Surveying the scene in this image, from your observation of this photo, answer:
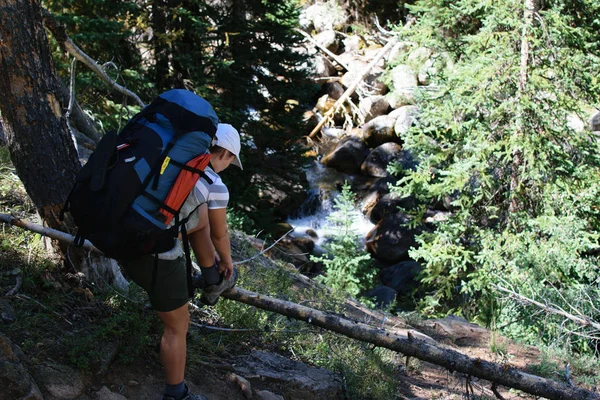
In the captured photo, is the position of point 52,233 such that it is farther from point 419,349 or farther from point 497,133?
point 497,133

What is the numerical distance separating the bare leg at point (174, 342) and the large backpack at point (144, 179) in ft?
1.51

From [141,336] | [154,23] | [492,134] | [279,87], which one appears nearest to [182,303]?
[141,336]

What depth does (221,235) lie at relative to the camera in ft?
10.3

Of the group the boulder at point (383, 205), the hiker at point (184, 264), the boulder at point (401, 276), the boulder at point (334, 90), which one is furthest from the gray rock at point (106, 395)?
the boulder at point (334, 90)

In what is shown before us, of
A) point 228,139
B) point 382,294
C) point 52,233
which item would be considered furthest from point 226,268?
point 382,294

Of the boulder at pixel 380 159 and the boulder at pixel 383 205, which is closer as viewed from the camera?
the boulder at pixel 383 205

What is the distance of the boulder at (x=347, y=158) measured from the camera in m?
19.6

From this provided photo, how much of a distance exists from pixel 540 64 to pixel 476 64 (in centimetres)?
115

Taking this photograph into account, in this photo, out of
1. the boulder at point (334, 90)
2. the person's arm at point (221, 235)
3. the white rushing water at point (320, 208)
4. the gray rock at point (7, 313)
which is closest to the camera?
the person's arm at point (221, 235)

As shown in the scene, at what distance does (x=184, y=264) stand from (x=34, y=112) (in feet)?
5.21

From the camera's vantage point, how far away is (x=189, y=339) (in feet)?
13.3

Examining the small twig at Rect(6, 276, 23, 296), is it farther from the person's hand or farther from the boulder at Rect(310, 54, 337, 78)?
the boulder at Rect(310, 54, 337, 78)

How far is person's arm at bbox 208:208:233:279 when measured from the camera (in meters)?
3.04

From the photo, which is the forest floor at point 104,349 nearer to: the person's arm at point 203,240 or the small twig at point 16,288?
the small twig at point 16,288
